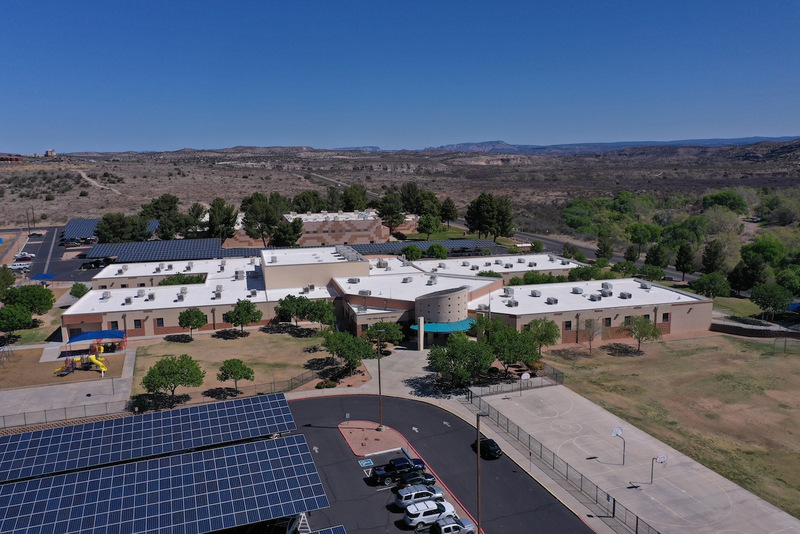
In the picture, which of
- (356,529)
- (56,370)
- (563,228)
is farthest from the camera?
(563,228)

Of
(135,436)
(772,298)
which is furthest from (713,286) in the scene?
(135,436)

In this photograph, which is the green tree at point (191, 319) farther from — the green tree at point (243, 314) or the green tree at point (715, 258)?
the green tree at point (715, 258)

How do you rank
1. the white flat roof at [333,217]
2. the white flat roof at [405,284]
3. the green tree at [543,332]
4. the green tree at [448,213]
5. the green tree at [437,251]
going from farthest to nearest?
the green tree at [448,213] → the white flat roof at [333,217] → the green tree at [437,251] → the white flat roof at [405,284] → the green tree at [543,332]

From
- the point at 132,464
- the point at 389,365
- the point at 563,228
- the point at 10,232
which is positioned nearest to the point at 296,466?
the point at 132,464

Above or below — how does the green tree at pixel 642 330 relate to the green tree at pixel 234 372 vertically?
below

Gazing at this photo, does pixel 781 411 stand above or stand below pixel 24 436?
below

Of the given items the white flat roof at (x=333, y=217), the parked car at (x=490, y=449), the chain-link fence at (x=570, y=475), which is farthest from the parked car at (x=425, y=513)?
the white flat roof at (x=333, y=217)

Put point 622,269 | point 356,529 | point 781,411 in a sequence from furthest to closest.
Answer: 1. point 622,269
2. point 781,411
3. point 356,529

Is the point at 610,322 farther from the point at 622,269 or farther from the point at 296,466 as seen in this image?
the point at 296,466

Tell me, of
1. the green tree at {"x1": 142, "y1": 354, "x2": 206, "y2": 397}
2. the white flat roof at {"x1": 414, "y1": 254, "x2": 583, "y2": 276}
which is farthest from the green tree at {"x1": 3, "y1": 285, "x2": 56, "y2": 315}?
the white flat roof at {"x1": 414, "y1": 254, "x2": 583, "y2": 276}
